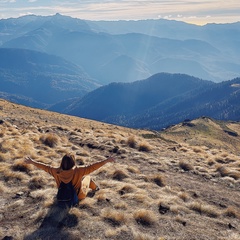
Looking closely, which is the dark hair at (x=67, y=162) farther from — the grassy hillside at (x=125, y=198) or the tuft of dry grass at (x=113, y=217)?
the tuft of dry grass at (x=113, y=217)

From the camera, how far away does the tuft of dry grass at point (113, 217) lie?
1197cm

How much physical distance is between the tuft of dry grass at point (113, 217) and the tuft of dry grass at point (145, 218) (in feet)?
1.89

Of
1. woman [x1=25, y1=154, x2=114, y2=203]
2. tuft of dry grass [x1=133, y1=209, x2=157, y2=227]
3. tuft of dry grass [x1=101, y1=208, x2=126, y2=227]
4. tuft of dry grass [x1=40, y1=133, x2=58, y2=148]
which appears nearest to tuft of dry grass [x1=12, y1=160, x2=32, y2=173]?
woman [x1=25, y1=154, x2=114, y2=203]

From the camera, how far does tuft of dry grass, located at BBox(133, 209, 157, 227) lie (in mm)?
12125

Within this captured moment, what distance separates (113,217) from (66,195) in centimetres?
238

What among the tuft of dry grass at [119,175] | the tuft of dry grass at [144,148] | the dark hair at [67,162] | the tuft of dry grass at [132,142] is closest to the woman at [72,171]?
the dark hair at [67,162]

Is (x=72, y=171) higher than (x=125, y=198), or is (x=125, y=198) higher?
(x=72, y=171)

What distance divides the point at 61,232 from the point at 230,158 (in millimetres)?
17896

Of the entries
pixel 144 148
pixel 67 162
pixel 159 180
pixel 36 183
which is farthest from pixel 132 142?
pixel 67 162

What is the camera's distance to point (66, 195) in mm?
13250

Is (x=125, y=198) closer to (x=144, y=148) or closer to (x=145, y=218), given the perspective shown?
(x=145, y=218)

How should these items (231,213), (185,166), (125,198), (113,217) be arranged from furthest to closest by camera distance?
(185,166) → (125,198) → (231,213) → (113,217)

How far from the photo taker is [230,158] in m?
25.2

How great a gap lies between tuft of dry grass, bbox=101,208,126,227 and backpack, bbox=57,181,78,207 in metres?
1.49
